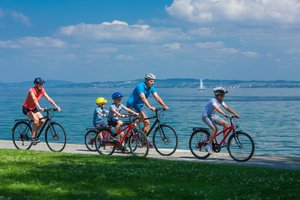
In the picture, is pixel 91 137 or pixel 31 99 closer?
pixel 31 99

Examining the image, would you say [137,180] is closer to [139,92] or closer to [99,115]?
[139,92]

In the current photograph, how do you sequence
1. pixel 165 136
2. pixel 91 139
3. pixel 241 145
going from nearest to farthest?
pixel 241 145
pixel 165 136
pixel 91 139

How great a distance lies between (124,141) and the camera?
1497 cm

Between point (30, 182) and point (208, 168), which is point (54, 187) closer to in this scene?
point (30, 182)

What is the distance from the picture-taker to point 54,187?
9.27m

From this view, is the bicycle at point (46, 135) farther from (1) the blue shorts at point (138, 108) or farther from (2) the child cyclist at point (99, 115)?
(1) the blue shorts at point (138, 108)

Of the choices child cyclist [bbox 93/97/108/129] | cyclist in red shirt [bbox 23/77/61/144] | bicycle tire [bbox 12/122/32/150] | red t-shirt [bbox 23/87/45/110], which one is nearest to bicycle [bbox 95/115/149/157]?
cyclist in red shirt [bbox 23/77/61/144]

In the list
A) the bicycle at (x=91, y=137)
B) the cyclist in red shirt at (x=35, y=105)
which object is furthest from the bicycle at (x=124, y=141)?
the cyclist in red shirt at (x=35, y=105)

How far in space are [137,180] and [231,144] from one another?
4504 mm

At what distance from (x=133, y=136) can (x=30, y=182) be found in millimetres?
5381

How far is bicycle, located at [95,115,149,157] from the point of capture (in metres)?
14.6

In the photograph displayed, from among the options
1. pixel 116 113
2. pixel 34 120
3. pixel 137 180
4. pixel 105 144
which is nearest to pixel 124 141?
pixel 105 144

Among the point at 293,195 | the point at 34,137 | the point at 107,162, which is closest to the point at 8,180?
the point at 107,162

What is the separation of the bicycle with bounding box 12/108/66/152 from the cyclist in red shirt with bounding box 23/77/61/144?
198mm
